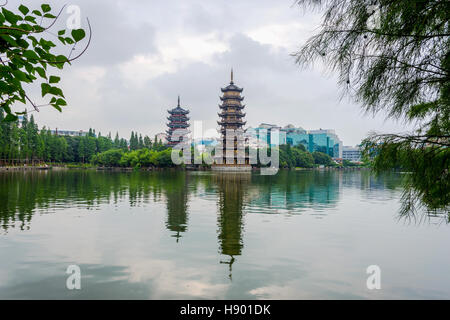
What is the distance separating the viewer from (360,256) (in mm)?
6758

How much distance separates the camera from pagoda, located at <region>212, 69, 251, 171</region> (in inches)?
2146

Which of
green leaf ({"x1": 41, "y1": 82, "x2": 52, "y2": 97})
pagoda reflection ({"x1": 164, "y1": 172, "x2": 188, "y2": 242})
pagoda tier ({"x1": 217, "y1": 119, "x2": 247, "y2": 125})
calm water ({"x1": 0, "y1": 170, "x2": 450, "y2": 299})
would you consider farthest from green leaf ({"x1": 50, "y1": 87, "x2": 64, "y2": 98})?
pagoda tier ({"x1": 217, "y1": 119, "x2": 247, "y2": 125})

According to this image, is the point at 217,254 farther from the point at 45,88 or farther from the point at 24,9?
the point at 24,9

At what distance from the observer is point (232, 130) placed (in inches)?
2176

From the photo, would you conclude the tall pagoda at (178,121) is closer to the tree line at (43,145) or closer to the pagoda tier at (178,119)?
the pagoda tier at (178,119)

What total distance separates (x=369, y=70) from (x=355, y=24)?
44cm

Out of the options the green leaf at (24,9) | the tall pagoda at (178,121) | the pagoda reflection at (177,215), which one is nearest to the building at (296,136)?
the tall pagoda at (178,121)

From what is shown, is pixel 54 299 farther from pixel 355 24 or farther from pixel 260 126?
pixel 260 126

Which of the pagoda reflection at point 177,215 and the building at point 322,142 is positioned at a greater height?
the building at point 322,142

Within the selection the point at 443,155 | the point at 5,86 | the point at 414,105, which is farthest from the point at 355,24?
the point at 5,86

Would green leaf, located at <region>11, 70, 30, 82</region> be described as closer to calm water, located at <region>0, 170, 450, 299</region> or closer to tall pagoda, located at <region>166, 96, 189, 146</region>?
calm water, located at <region>0, 170, 450, 299</region>

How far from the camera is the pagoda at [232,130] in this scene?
54.5 metres

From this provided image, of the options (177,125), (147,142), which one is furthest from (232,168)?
(147,142)
